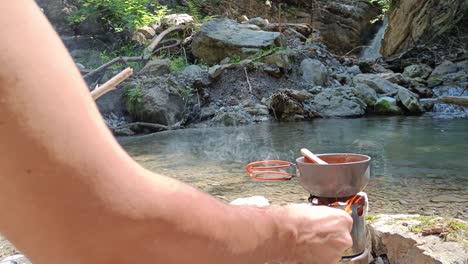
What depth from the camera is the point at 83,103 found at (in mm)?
362

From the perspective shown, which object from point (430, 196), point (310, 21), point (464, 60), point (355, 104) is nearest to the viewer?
point (430, 196)

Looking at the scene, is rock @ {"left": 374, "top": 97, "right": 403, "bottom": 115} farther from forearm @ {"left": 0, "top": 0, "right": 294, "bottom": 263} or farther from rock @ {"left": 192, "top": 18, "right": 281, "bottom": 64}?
forearm @ {"left": 0, "top": 0, "right": 294, "bottom": 263}

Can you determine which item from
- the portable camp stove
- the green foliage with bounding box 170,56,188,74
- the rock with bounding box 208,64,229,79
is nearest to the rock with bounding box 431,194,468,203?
the portable camp stove

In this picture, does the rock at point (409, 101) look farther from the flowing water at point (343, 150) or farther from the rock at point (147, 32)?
the rock at point (147, 32)

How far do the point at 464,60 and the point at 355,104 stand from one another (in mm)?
4400

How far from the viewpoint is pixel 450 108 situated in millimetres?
8297

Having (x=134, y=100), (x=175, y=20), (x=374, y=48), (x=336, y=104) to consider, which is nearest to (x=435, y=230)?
(x=336, y=104)

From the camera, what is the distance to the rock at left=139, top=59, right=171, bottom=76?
9591 mm

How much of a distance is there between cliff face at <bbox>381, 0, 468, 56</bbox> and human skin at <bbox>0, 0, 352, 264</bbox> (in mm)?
13775

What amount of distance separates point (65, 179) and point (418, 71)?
11.5 meters

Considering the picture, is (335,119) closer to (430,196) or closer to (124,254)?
(430,196)

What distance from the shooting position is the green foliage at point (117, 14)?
12.3 metres

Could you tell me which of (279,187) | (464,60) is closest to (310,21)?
(464,60)

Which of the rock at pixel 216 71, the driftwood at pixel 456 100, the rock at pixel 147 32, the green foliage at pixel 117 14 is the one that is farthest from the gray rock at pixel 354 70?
the green foliage at pixel 117 14
